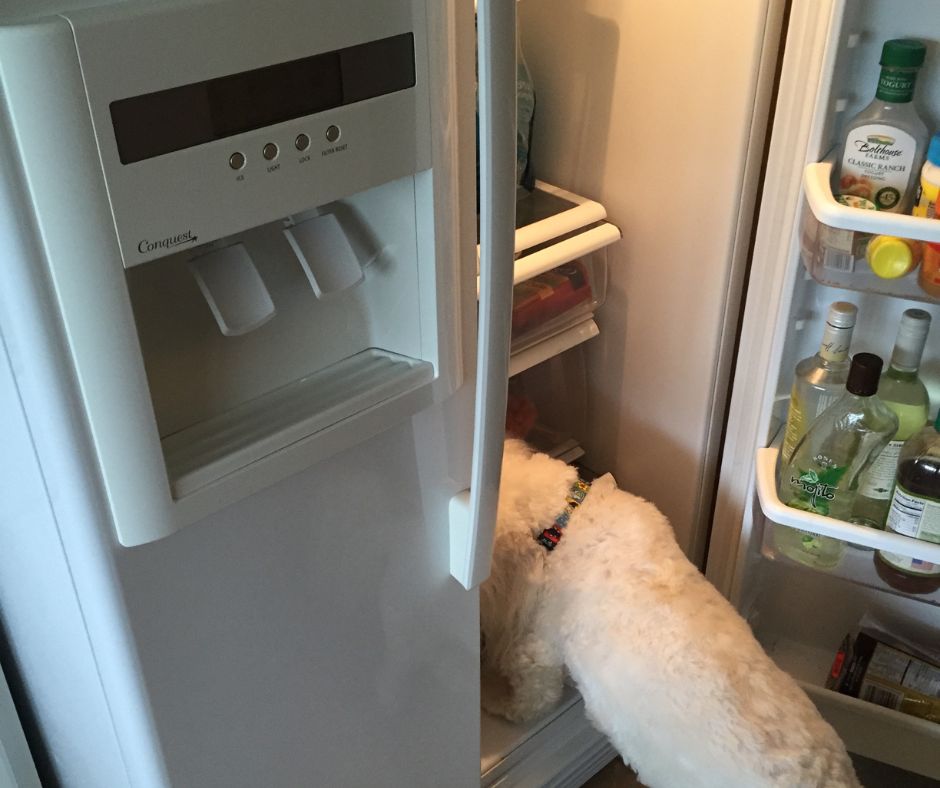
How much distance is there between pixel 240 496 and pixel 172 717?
0.21 m

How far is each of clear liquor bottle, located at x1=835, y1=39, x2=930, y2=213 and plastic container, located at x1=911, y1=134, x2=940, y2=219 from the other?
0.07 feet

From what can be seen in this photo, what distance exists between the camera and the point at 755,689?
1.15 metres

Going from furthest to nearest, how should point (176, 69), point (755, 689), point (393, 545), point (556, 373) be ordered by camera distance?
point (556, 373), point (755, 689), point (393, 545), point (176, 69)

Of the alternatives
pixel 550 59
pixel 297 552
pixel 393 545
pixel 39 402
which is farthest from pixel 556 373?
pixel 39 402

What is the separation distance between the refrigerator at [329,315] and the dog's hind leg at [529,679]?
0.15 ft

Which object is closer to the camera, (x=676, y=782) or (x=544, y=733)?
(x=676, y=782)

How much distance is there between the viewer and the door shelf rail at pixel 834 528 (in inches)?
44.2

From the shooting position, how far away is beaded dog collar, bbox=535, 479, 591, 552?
131 centimetres

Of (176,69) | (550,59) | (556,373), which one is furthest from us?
(556,373)

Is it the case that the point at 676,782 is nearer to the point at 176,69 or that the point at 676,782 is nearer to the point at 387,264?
the point at 387,264

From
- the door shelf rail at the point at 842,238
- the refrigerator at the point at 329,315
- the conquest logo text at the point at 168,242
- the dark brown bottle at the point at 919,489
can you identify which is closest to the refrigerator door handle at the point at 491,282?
the refrigerator at the point at 329,315

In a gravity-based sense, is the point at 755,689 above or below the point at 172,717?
below

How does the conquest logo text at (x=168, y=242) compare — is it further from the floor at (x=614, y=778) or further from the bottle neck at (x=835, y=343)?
the floor at (x=614, y=778)

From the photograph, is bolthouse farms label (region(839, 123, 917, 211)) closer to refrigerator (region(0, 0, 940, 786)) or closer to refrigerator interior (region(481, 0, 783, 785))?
refrigerator (region(0, 0, 940, 786))
